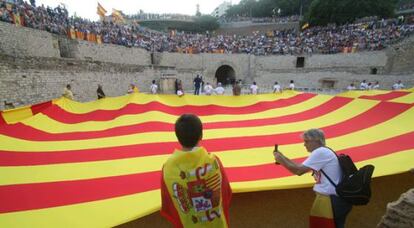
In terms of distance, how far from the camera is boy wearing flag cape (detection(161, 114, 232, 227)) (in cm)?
163

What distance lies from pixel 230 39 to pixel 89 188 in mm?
32594

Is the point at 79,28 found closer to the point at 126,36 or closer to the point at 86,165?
the point at 126,36

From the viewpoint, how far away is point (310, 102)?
604 centimetres

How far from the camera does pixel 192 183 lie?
5.34 feet

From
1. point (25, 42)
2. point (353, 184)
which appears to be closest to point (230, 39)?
point (25, 42)

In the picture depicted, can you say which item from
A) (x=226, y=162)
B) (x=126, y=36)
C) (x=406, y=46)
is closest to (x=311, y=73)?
(x=406, y=46)

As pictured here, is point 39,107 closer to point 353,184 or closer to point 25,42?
point 353,184

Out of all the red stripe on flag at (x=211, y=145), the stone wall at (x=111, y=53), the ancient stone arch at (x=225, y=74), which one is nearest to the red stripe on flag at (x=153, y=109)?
the red stripe on flag at (x=211, y=145)

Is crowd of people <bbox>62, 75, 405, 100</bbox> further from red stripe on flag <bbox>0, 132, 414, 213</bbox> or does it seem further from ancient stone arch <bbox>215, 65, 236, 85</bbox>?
ancient stone arch <bbox>215, 65, 236, 85</bbox>

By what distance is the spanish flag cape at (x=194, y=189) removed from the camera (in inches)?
64.3

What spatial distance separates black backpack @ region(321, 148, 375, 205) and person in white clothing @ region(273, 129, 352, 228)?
48 mm

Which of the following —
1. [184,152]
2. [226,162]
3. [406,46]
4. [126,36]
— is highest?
[126,36]

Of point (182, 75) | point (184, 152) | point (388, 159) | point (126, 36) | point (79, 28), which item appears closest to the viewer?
point (184, 152)

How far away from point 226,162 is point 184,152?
5.50 ft
